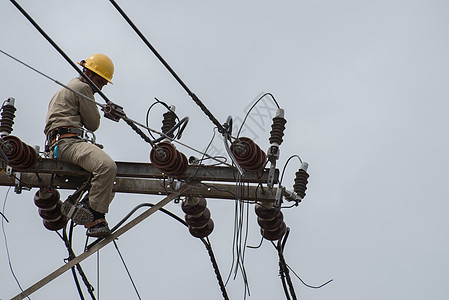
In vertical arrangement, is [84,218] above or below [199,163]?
below

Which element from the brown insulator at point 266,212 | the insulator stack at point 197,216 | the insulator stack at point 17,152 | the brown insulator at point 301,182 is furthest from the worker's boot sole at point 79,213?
the brown insulator at point 301,182

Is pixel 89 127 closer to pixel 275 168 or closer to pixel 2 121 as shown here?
pixel 2 121

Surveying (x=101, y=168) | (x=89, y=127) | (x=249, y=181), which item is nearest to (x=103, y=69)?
(x=89, y=127)

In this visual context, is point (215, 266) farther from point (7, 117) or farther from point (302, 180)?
point (7, 117)

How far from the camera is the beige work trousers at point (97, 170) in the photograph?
9.77m

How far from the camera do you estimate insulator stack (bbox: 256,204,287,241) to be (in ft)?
34.2

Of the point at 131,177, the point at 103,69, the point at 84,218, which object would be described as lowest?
the point at 84,218

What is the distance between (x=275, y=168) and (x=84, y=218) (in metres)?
2.00

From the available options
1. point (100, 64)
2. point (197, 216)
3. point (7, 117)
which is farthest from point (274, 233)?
point (7, 117)

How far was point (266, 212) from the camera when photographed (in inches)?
411

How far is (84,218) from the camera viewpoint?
9.86 m

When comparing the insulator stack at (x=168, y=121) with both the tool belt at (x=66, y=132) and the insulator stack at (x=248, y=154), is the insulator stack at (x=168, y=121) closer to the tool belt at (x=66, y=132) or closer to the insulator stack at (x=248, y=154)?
the tool belt at (x=66, y=132)

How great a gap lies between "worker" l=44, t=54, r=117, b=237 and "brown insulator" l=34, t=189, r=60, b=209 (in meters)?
0.70

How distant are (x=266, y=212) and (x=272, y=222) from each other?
229 mm
